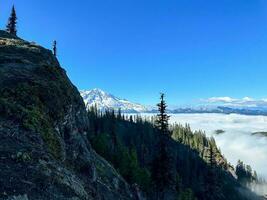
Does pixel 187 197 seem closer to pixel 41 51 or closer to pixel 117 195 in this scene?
pixel 117 195

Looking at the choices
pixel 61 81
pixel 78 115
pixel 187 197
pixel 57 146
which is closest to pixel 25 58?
pixel 61 81

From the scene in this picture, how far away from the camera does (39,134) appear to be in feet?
79.4

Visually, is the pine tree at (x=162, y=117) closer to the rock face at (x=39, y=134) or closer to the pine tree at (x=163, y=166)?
the pine tree at (x=163, y=166)

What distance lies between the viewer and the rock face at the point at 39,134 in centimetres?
1750

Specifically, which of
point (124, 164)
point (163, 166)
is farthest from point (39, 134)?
point (124, 164)

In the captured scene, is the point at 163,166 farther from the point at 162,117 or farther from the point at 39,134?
the point at 39,134

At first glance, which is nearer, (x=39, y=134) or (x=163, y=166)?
(x=39, y=134)

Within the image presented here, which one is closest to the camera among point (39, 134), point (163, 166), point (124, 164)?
point (39, 134)

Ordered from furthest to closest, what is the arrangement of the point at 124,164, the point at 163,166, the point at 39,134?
the point at 124,164
the point at 163,166
the point at 39,134

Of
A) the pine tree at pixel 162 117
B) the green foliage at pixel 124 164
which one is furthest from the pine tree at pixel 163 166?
the green foliage at pixel 124 164

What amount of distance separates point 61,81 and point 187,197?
284 feet

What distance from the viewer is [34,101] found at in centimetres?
2864

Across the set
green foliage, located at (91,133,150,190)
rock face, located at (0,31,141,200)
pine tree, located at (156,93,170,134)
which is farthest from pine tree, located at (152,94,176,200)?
green foliage, located at (91,133,150,190)

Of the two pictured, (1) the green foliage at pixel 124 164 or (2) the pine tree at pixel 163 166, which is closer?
(2) the pine tree at pixel 163 166
